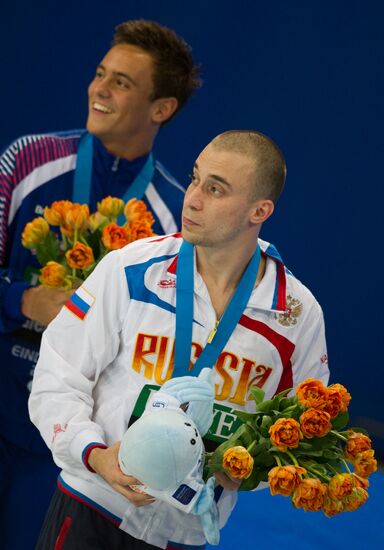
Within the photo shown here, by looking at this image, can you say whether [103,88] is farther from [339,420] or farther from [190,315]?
[339,420]

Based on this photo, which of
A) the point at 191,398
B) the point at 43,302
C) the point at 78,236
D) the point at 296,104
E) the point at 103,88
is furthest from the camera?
the point at 296,104

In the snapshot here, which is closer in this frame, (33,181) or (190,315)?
(190,315)

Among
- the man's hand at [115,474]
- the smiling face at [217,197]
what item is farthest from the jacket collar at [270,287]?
the man's hand at [115,474]

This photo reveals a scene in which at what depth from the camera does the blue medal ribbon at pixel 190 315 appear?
2391 mm

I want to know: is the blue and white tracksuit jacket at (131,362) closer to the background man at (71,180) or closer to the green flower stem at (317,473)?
the green flower stem at (317,473)

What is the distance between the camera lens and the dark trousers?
2.47 metres

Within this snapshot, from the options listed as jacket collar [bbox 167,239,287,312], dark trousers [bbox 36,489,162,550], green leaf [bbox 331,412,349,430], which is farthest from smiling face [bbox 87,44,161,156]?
green leaf [bbox 331,412,349,430]

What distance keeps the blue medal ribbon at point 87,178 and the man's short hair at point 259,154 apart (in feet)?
3.05

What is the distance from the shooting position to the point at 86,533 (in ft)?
8.11

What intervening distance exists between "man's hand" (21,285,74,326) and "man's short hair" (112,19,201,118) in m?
0.87

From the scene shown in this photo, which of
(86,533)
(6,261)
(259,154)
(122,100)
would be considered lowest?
(86,533)

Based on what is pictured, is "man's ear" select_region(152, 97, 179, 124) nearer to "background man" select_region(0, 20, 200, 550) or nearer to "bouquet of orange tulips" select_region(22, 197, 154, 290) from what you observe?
"background man" select_region(0, 20, 200, 550)

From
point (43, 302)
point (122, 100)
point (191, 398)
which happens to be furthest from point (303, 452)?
point (122, 100)

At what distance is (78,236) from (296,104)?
9.12ft
